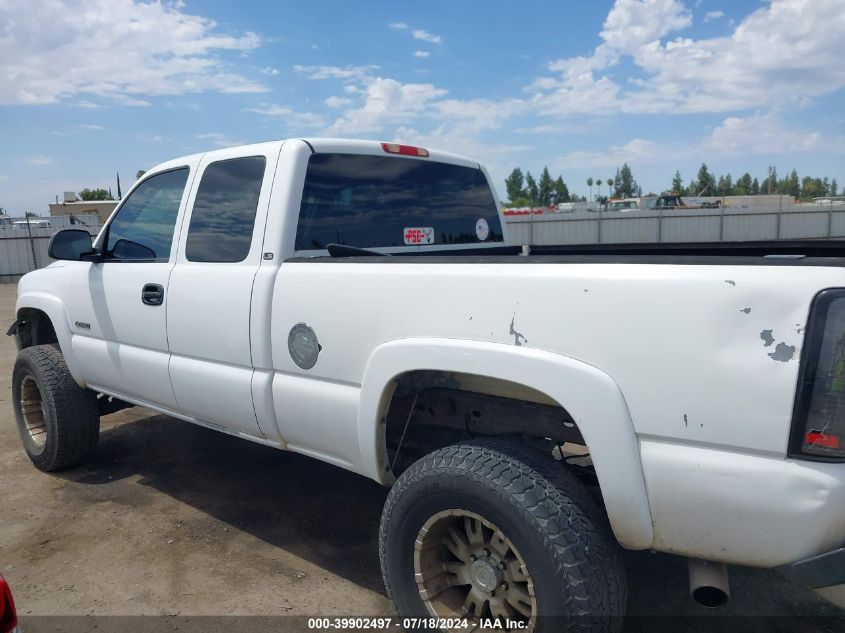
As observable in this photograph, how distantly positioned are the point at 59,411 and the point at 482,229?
121 inches

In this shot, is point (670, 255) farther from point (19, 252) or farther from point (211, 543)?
point (19, 252)

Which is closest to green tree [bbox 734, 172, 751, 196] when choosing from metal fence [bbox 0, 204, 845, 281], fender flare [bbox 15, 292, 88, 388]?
metal fence [bbox 0, 204, 845, 281]

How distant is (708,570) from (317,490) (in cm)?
286

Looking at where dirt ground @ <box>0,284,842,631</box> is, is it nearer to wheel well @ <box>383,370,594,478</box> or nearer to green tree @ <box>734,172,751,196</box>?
wheel well @ <box>383,370,594,478</box>

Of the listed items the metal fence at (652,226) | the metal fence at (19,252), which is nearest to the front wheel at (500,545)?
the metal fence at (19,252)

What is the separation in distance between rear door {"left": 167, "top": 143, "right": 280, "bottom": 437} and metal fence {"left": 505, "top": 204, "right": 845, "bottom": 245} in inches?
972

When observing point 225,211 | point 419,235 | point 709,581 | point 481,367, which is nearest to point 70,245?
point 225,211

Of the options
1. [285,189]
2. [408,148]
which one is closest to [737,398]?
[285,189]

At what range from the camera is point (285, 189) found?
132 inches

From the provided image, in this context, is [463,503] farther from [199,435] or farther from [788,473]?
[199,435]

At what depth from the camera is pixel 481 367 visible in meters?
2.42

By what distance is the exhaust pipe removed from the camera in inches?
86.7

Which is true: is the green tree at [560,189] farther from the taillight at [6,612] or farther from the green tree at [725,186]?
the taillight at [6,612]

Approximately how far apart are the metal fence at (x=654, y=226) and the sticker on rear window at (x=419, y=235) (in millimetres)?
24206
